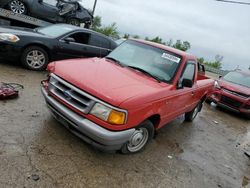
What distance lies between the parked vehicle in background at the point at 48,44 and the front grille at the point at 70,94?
10.7ft

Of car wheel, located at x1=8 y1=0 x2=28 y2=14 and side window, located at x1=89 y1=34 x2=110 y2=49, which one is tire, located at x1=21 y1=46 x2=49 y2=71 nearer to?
side window, located at x1=89 y1=34 x2=110 y2=49

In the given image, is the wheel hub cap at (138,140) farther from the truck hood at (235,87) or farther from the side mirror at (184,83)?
the truck hood at (235,87)

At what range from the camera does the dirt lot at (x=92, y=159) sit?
127 inches

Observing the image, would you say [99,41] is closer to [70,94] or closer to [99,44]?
[99,44]

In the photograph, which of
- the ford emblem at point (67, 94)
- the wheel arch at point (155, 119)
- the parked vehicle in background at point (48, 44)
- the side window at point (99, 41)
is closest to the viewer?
the ford emblem at point (67, 94)

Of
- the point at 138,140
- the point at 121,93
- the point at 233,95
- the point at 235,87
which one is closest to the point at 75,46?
the point at 138,140

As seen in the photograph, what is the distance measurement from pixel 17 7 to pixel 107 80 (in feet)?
25.9

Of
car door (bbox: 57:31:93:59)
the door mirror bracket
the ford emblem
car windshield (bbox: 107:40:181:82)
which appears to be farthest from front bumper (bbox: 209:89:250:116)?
the ford emblem

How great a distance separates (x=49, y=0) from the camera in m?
10.9

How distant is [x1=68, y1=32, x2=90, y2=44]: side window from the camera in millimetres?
7796

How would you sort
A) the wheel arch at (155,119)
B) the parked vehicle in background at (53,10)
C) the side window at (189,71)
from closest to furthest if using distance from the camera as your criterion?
the wheel arch at (155,119) → the side window at (189,71) → the parked vehicle in background at (53,10)

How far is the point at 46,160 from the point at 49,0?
924cm

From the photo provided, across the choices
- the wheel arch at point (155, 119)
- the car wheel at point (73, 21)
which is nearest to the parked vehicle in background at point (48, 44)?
the car wheel at point (73, 21)

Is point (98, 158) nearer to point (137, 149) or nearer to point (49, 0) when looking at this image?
point (137, 149)
